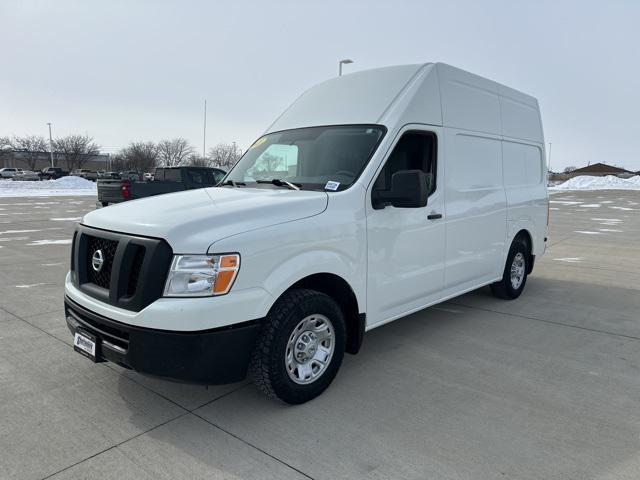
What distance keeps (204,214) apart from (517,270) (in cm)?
467

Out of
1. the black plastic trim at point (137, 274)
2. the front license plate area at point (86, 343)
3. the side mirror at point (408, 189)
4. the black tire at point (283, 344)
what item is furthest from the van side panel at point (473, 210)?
the front license plate area at point (86, 343)

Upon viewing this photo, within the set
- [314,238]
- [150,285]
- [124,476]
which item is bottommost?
[124,476]

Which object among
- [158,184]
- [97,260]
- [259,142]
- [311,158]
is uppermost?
[259,142]

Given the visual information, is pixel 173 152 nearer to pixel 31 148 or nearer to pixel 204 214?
pixel 31 148

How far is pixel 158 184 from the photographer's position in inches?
564

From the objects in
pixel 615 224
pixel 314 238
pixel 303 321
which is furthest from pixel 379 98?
pixel 615 224

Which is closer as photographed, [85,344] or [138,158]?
[85,344]

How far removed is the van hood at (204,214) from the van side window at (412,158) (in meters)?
0.67

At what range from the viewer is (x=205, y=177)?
1571 cm

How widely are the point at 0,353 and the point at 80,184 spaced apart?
4168 centimetres

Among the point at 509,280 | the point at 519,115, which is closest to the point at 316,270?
the point at 509,280

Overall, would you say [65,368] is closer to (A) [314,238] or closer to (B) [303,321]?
(B) [303,321]

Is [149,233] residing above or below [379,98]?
below

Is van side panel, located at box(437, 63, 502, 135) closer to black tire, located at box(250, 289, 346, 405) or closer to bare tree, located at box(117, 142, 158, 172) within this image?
black tire, located at box(250, 289, 346, 405)
